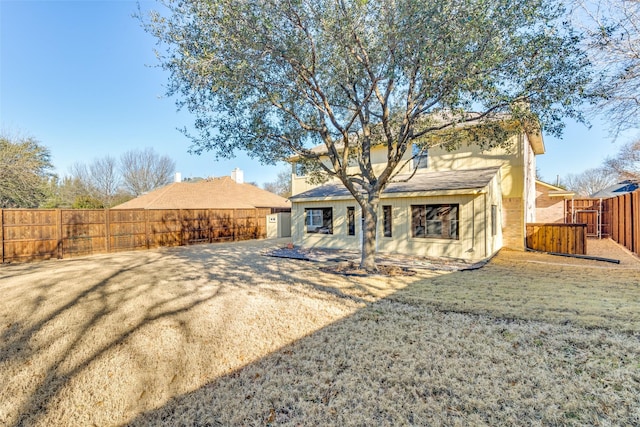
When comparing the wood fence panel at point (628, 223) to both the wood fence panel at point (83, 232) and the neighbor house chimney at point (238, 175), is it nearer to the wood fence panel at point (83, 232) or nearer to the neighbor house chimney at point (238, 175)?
the wood fence panel at point (83, 232)

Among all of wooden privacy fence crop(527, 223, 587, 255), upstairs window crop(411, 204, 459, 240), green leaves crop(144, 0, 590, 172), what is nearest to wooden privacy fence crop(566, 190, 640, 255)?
wooden privacy fence crop(527, 223, 587, 255)

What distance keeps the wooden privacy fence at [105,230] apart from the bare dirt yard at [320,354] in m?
6.24

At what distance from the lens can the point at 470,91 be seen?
5.86m

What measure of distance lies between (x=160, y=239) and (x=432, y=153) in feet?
44.7

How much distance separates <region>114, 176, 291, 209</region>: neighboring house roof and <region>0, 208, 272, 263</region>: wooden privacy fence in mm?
4172

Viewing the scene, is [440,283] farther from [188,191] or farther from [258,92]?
[188,191]

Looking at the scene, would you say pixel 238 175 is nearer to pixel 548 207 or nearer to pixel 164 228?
pixel 164 228

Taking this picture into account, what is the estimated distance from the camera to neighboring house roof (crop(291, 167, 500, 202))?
32.4 ft

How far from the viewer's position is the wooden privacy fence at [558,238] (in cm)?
1066

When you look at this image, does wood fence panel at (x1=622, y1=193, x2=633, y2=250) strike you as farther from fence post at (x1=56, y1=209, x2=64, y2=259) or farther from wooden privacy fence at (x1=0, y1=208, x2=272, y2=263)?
fence post at (x1=56, y1=209, x2=64, y2=259)

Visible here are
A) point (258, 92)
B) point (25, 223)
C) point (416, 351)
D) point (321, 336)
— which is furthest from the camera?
point (25, 223)

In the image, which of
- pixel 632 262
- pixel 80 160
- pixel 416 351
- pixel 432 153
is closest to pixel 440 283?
pixel 416 351

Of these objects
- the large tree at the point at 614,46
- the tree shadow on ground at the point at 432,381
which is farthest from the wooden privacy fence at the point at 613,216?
the tree shadow on ground at the point at 432,381

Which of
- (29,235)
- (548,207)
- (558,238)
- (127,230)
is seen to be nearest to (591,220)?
(548,207)
